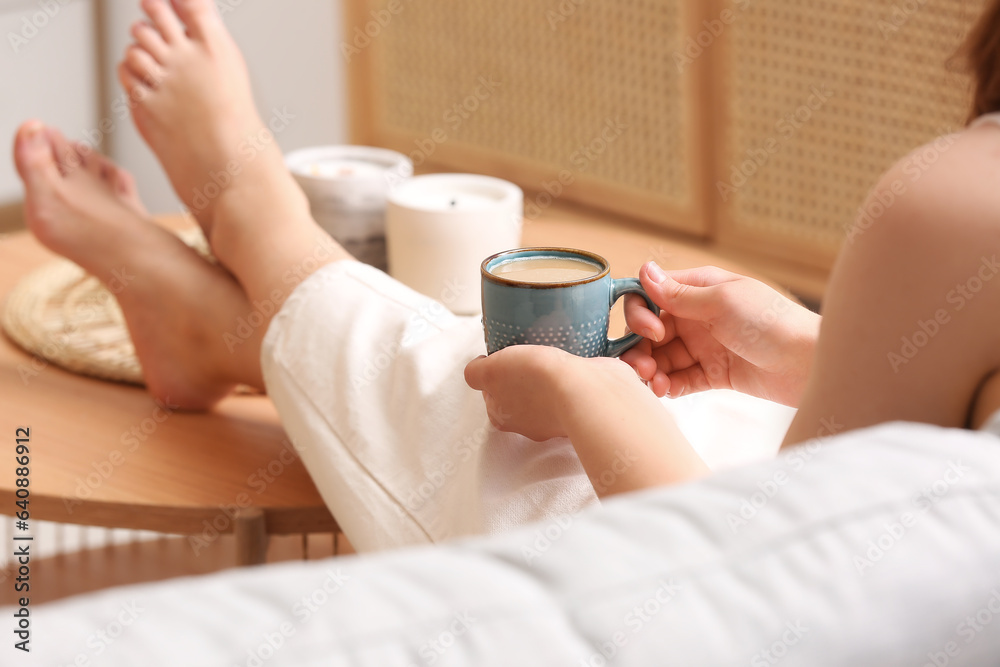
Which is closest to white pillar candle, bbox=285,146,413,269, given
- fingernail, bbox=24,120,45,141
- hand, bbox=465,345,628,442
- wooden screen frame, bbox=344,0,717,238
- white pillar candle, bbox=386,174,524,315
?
white pillar candle, bbox=386,174,524,315

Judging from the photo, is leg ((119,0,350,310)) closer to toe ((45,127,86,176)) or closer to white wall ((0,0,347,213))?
toe ((45,127,86,176))

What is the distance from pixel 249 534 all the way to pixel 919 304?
48cm

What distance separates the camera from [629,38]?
202 centimetres

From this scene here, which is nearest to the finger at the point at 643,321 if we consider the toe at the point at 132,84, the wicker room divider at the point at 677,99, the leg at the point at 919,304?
the leg at the point at 919,304

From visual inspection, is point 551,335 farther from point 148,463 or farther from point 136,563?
point 136,563

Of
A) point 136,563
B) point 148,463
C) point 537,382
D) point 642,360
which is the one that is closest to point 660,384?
point 642,360

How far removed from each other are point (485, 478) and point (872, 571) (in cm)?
35

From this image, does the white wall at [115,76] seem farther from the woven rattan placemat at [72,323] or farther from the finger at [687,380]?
the finger at [687,380]

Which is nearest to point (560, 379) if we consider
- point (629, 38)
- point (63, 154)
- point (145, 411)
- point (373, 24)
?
point (145, 411)

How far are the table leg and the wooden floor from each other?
9.3 inches

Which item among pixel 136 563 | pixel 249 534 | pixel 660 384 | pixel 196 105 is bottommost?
pixel 136 563

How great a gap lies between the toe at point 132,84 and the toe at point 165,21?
5 cm

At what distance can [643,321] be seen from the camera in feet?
2.22

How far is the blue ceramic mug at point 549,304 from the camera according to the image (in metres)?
0.63
